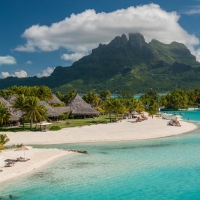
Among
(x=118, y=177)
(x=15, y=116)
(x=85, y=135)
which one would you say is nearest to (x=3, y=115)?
(x=15, y=116)

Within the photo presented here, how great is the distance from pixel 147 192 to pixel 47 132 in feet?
87.6

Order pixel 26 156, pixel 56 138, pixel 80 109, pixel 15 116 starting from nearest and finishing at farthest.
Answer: pixel 26 156 → pixel 56 138 → pixel 15 116 → pixel 80 109

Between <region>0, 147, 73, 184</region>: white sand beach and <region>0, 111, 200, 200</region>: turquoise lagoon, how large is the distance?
2.86 ft

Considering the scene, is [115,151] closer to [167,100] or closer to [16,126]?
[16,126]

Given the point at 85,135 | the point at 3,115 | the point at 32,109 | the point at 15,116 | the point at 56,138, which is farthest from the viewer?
the point at 15,116

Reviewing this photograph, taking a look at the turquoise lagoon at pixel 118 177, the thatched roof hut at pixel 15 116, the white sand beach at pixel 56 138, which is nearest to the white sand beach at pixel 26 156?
the white sand beach at pixel 56 138

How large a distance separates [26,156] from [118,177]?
10691mm

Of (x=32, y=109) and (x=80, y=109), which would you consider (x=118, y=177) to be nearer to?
(x=32, y=109)

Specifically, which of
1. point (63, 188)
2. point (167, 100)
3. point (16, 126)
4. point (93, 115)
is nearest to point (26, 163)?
point (63, 188)

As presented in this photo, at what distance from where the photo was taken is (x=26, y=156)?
28.0m

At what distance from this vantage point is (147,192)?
1934 cm

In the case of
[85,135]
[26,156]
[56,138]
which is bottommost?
[26,156]

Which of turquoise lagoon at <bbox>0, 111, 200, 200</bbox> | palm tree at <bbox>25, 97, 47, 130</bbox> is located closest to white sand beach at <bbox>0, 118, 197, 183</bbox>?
turquoise lagoon at <bbox>0, 111, 200, 200</bbox>

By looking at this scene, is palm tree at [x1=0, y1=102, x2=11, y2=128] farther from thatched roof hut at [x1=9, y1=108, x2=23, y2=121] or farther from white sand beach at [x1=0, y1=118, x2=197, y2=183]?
white sand beach at [x1=0, y1=118, x2=197, y2=183]
